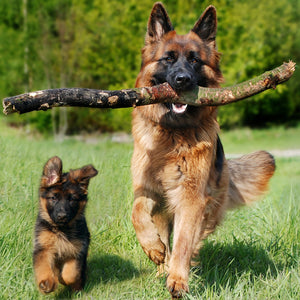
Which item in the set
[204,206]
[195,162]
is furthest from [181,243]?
[195,162]

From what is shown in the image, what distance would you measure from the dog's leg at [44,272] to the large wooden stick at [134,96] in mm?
1818

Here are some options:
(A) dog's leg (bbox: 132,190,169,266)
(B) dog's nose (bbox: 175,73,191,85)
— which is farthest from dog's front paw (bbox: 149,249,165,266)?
(B) dog's nose (bbox: 175,73,191,85)

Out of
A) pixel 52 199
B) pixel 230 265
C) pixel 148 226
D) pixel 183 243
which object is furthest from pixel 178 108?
pixel 230 265

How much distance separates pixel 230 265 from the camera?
5.52 m

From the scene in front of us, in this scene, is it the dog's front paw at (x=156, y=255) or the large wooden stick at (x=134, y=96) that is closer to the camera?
the large wooden stick at (x=134, y=96)

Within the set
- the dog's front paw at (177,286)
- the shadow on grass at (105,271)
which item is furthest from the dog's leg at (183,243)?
the shadow on grass at (105,271)

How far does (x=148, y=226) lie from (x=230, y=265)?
1316 millimetres

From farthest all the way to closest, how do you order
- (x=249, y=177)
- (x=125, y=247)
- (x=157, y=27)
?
(x=249, y=177) < (x=125, y=247) < (x=157, y=27)

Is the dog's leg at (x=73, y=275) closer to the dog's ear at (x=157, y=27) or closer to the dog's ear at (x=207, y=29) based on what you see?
the dog's ear at (x=157, y=27)

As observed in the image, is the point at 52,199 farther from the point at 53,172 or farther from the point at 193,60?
the point at 193,60

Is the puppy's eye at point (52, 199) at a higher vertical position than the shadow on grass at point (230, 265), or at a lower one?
higher

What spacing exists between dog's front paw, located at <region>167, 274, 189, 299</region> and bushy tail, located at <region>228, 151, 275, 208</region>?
1997 mm

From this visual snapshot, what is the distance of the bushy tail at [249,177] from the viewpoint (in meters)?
6.10

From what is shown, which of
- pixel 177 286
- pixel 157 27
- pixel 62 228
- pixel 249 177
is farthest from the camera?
pixel 249 177
